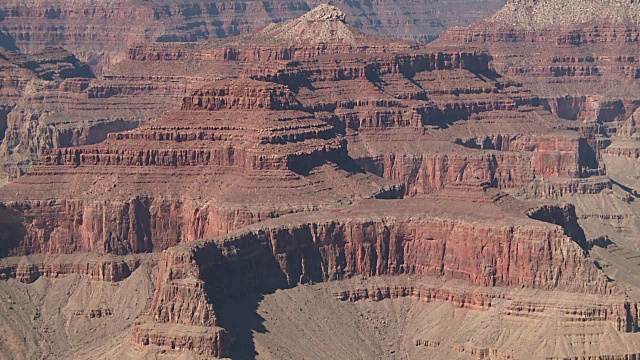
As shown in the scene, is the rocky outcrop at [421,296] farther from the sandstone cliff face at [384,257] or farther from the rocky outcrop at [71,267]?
the rocky outcrop at [71,267]

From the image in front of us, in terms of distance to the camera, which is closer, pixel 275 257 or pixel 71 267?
pixel 275 257

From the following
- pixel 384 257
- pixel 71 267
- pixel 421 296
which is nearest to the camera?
pixel 421 296

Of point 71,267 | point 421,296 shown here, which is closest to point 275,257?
point 421,296

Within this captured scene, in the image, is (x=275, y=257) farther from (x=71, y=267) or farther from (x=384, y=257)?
(x=71, y=267)

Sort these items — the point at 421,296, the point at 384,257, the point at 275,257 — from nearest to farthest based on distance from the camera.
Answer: the point at 275,257 → the point at 421,296 → the point at 384,257

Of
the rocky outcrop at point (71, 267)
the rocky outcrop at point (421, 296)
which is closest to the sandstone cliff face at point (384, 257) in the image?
the rocky outcrop at point (421, 296)

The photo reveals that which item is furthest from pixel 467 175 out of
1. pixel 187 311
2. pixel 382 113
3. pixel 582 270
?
pixel 187 311

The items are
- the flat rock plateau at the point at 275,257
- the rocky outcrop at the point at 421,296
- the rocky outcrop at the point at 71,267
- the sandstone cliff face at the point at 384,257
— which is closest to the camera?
the sandstone cliff face at the point at 384,257

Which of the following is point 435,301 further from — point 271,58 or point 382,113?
point 271,58

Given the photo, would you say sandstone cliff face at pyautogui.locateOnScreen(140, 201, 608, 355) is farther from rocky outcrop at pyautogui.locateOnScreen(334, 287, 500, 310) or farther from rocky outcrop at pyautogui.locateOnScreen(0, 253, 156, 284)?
rocky outcrop at pyautogui.locateOnScreen(0, 253, 156, 284)

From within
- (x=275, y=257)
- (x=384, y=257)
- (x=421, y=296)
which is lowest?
(x=421, y=296)

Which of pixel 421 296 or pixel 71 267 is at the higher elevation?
pixel 71 267
